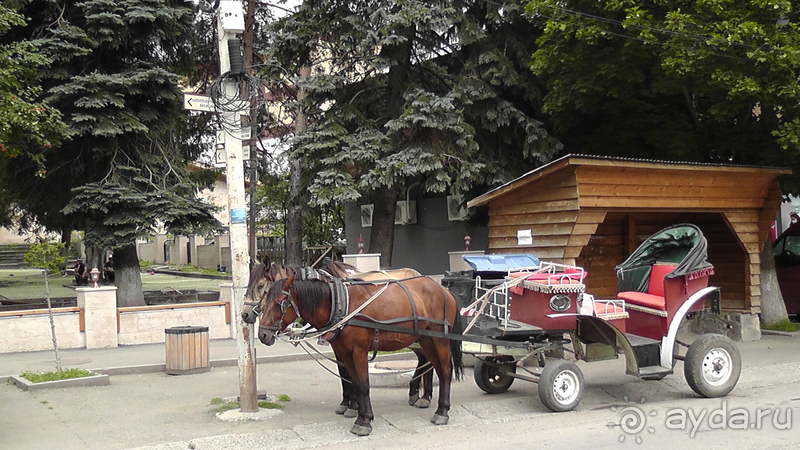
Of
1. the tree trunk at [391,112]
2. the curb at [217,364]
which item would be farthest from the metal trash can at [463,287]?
the tree trunk at [391,112]

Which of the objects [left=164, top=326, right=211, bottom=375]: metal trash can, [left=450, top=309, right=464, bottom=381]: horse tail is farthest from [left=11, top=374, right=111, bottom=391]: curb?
[left=450, top=309, right=464, bottom=381]: horse tail

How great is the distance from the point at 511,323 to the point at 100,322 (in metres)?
9.58

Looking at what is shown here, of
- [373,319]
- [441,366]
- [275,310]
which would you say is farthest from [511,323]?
[275,310]

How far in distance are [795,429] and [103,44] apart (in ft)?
57.5

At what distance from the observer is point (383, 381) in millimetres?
10883

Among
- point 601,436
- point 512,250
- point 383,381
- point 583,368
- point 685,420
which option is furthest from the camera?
point 512,250

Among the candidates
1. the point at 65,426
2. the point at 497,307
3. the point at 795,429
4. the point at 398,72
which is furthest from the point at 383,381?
the point at 398,72

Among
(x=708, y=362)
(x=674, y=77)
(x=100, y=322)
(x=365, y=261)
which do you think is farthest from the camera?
(x=365, y=261)

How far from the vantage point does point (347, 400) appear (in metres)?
8.89

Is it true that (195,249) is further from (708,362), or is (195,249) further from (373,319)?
(708,362)

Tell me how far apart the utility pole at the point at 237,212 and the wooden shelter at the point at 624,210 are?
574cm

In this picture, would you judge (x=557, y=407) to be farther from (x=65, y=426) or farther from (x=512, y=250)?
(x=65, y=426)

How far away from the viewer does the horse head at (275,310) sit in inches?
296

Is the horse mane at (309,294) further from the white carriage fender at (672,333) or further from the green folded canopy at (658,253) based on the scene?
the green folded canopy at (658,253)
